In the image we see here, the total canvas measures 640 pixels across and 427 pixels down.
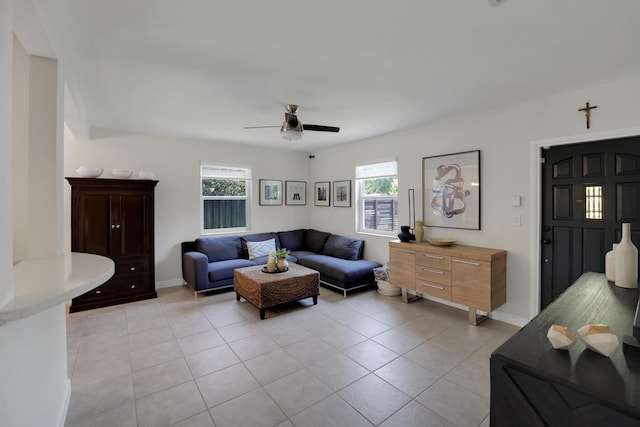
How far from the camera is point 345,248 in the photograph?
16.9 ft

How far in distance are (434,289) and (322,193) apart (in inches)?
123

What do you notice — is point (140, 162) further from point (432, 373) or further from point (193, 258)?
point (432, 373)

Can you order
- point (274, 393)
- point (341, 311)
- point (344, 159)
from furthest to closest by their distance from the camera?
point (344, 159), point (341, 311), point (274, 393)

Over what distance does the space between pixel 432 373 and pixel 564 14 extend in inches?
103

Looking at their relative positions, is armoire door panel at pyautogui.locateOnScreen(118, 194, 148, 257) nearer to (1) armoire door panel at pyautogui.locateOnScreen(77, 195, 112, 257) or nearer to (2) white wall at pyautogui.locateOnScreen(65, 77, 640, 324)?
(1) armoire door panel at pyautogui.locateOnScreen(77, 195, 112, 257)

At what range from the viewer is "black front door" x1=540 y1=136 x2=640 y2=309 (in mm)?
2689

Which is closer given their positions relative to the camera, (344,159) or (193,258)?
(193,258)

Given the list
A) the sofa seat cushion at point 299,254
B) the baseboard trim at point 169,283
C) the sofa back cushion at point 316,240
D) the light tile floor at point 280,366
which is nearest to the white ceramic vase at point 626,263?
the light tile floor at point 280,366

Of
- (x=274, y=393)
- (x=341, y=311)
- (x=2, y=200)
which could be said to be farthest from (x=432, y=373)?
(x=2, y=200)

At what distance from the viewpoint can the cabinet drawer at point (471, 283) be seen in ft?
10.5

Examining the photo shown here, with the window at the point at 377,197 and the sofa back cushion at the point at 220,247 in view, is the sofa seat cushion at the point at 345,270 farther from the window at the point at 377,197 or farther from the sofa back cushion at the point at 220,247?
the sofa back cushion at the point at 220,247

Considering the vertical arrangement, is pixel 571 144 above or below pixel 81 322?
above

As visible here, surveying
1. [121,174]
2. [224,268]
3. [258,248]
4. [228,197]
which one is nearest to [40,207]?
[121,174]

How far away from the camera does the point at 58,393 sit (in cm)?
181
